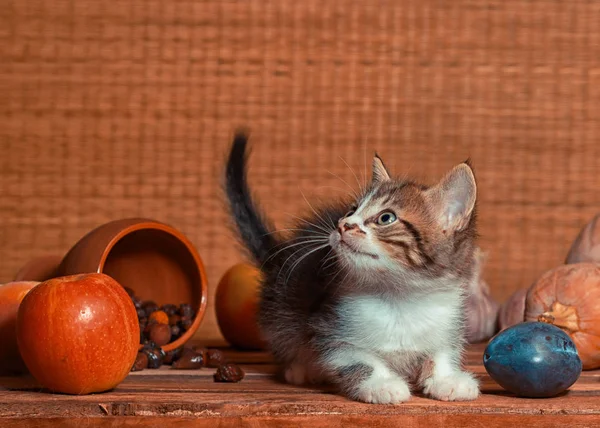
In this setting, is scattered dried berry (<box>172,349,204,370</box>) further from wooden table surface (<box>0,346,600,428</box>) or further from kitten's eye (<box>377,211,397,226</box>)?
kitten's eye (<box>377,211,397,226</box>)

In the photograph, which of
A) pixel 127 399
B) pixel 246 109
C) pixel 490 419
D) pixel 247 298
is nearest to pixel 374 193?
pixel 490 419

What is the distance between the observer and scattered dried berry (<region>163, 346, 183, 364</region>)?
5.86 feet

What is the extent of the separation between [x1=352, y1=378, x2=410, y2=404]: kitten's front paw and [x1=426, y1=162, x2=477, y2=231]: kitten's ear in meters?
0.27

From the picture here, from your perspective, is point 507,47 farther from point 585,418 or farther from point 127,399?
point 127,399

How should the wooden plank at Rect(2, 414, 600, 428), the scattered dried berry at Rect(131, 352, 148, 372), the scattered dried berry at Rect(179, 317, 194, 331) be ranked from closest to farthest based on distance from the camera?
the wooden plank at Rect(2, 414, 600, 428) → the scattered dried berry at Rect(131, 352, 148, 372) → the scattered dried berry at Rect(179, 317, 194, 331)

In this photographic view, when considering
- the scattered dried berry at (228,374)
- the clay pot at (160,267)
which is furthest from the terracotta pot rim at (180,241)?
the scattered dried berry at (228,374)

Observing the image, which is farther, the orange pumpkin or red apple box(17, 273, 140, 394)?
the orange pumpkin

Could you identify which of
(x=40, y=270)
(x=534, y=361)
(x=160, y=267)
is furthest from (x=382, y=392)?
(x=40, y=270)

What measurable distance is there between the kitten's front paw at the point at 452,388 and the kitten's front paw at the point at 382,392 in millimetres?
57

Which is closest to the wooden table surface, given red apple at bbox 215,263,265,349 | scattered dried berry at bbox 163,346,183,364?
scattered dried berry at bbox 163,346,183,364

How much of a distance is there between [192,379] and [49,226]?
119cm

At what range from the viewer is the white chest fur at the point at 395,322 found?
56.1 inches

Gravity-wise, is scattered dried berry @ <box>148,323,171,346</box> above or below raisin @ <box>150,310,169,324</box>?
below

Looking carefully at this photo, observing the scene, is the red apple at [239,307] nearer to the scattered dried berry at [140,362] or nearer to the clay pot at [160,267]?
the clay pot at [160,267]
